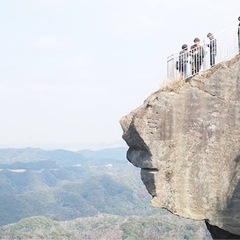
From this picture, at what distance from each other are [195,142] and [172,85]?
5.45 feet

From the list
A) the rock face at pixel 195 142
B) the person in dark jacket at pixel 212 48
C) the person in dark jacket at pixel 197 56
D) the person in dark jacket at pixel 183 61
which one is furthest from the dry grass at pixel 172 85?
the person in dark jacket at pixel 212 48

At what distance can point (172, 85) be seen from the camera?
44.5ft

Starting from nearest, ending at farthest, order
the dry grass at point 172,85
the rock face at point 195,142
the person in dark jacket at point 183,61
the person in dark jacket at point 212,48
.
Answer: the rock face at point 195,142, the dry grass at point 172,85, the person in dark jacket at point 212,48, the person in dark jacket at point 183,61

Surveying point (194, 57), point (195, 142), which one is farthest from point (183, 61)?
point (195, 142)

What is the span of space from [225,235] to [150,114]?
431cm

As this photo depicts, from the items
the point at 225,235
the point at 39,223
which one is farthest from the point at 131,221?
the point at 225,235

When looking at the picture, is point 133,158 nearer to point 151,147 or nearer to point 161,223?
point 151,147

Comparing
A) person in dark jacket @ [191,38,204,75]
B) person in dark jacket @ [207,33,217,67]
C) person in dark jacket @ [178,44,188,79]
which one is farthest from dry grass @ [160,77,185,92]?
person in dark jacket @ [207,33,217,67]

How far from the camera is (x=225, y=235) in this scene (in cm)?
1452

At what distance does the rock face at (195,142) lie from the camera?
1286 cm

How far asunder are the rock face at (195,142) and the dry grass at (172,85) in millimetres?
→ 263

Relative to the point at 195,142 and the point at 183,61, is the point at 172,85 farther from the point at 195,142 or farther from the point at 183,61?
the point at 195,142

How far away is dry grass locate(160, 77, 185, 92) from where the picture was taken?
44.1 feet

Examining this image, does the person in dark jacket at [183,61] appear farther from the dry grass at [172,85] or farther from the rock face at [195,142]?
the rock face at [195,142]
